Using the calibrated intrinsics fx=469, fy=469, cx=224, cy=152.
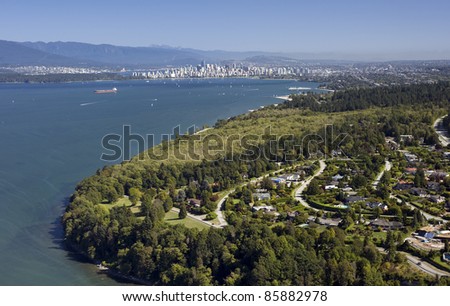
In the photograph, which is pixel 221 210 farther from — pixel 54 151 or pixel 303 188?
pixel 54 151

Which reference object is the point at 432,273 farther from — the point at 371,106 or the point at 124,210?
the point at 371,106

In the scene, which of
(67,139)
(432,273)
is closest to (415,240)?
(432,273)

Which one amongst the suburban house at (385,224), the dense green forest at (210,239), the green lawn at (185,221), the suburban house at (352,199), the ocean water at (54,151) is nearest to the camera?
the dense green forest at (210,239)

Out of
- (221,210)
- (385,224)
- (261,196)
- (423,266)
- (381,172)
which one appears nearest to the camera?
(423,266)

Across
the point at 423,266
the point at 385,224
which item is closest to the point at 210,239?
the point at 423,266

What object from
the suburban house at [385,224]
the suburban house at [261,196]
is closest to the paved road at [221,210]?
the suburban house at [261,196]

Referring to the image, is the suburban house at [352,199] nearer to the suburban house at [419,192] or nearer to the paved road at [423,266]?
the suburban house at [419,192]
